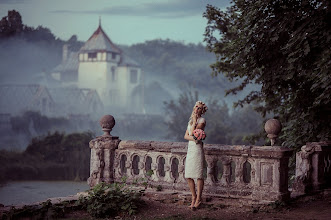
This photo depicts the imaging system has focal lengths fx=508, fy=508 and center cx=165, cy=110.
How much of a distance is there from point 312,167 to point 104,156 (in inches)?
166

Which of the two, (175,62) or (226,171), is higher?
(175,62)

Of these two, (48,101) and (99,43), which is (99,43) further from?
(48,101)

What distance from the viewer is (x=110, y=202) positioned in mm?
8680

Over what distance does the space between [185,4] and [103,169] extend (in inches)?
2118

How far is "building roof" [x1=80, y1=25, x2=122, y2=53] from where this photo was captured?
172 feet

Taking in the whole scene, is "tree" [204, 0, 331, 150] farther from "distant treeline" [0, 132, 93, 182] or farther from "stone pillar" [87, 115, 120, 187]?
"distant treeline" [0, 132, 93, 182]

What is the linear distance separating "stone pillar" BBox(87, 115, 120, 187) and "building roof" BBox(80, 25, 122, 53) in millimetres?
42561

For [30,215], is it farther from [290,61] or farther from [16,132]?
[16,132]

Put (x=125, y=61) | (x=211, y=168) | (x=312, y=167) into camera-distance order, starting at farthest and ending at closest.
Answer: (x=125, y=61)
(x=312, y=167)
(x=211, y=168)

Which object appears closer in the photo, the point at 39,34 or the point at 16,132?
the point at 16,132

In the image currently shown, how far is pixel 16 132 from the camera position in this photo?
41812 mm

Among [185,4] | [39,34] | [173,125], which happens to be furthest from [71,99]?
[185,4]

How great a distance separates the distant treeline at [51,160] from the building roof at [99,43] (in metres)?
19.0

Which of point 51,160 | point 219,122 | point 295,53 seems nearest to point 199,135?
point 295,53
